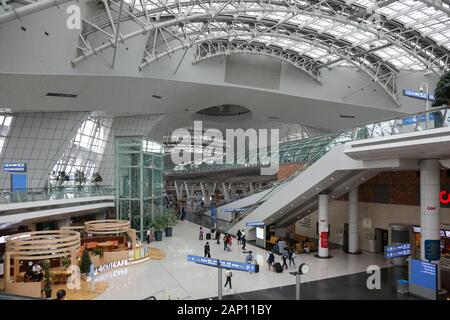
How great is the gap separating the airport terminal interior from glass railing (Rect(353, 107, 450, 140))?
0.20ft

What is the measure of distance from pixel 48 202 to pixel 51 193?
1015mm

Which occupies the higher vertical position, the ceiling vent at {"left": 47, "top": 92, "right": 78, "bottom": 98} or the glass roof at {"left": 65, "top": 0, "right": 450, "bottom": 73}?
the glass roof at {"left": 65, "top": 0, "right": 450, "bottom": 73}

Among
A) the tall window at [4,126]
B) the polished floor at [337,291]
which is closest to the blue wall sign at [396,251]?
the polished floor at [337,291]

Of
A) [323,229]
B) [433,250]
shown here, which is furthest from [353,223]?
[433,250]

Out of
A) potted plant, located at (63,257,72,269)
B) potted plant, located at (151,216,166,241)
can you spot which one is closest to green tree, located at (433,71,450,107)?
potted plant, located at (63,257,72,269)

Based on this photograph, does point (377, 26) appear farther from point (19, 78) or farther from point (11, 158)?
point (11, 158)

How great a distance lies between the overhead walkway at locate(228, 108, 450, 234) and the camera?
44.8ft

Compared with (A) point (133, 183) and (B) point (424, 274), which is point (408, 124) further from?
(A) point (133, 183)

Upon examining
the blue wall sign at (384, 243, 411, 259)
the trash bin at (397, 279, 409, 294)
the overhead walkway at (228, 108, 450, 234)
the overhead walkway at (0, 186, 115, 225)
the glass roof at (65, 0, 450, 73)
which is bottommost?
the trash bin at (397, 279, 409, 294)

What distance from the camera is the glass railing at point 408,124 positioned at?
13283 mm

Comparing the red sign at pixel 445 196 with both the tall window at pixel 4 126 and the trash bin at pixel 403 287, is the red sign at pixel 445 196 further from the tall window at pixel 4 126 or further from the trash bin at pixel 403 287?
the tall window at pixel 4 126

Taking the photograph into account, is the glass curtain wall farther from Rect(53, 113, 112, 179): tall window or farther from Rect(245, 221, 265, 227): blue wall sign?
Rect(53, 113, 112, 179): tall window

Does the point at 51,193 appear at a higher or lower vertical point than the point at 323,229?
higher

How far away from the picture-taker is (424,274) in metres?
14.9
